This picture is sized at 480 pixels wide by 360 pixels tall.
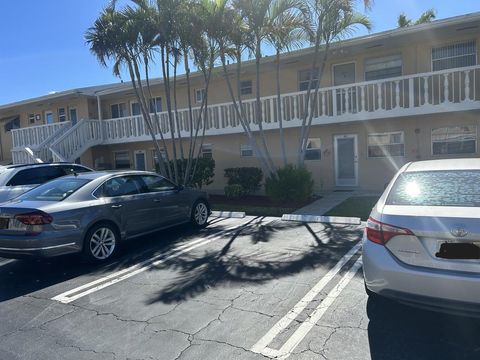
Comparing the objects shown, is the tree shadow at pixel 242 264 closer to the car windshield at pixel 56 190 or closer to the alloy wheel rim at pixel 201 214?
the alloy wheel rim at pixel 201 214

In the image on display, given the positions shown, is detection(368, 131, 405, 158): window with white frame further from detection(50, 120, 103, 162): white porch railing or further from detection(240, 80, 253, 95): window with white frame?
detection(50, 120, 103, 162): white porch railing

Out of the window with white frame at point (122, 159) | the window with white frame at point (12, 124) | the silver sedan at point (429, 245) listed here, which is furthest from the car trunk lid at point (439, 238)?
the window with white frame at point (12, 124)

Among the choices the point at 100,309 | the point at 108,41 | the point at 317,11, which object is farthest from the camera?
the point at 108,41

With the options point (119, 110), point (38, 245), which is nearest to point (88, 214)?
point (38, 245)

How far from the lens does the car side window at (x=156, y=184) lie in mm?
7660

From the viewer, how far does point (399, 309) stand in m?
4.14

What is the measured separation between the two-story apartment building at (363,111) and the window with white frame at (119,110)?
2035 mm

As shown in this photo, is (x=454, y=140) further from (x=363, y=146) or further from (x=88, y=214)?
(x=88, y=214)

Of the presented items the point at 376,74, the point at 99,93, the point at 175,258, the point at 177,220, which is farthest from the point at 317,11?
the point at 99,93

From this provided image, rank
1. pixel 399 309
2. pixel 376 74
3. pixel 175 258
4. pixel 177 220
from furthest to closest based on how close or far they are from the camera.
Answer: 1. pixel 376 74
2. pixel 177 220
3. pixel 175 258
4. pixel 399 309

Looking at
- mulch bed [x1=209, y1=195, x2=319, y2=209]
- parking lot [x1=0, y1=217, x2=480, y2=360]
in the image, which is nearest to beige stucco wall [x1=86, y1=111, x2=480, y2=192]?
mulch bed [x1=209, y1=195, x2=319, y2=209]

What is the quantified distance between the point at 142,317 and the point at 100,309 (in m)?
0.61

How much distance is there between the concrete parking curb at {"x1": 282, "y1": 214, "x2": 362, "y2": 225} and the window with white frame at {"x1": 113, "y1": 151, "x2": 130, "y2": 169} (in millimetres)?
12780

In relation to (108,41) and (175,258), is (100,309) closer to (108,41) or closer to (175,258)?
(175,258)
